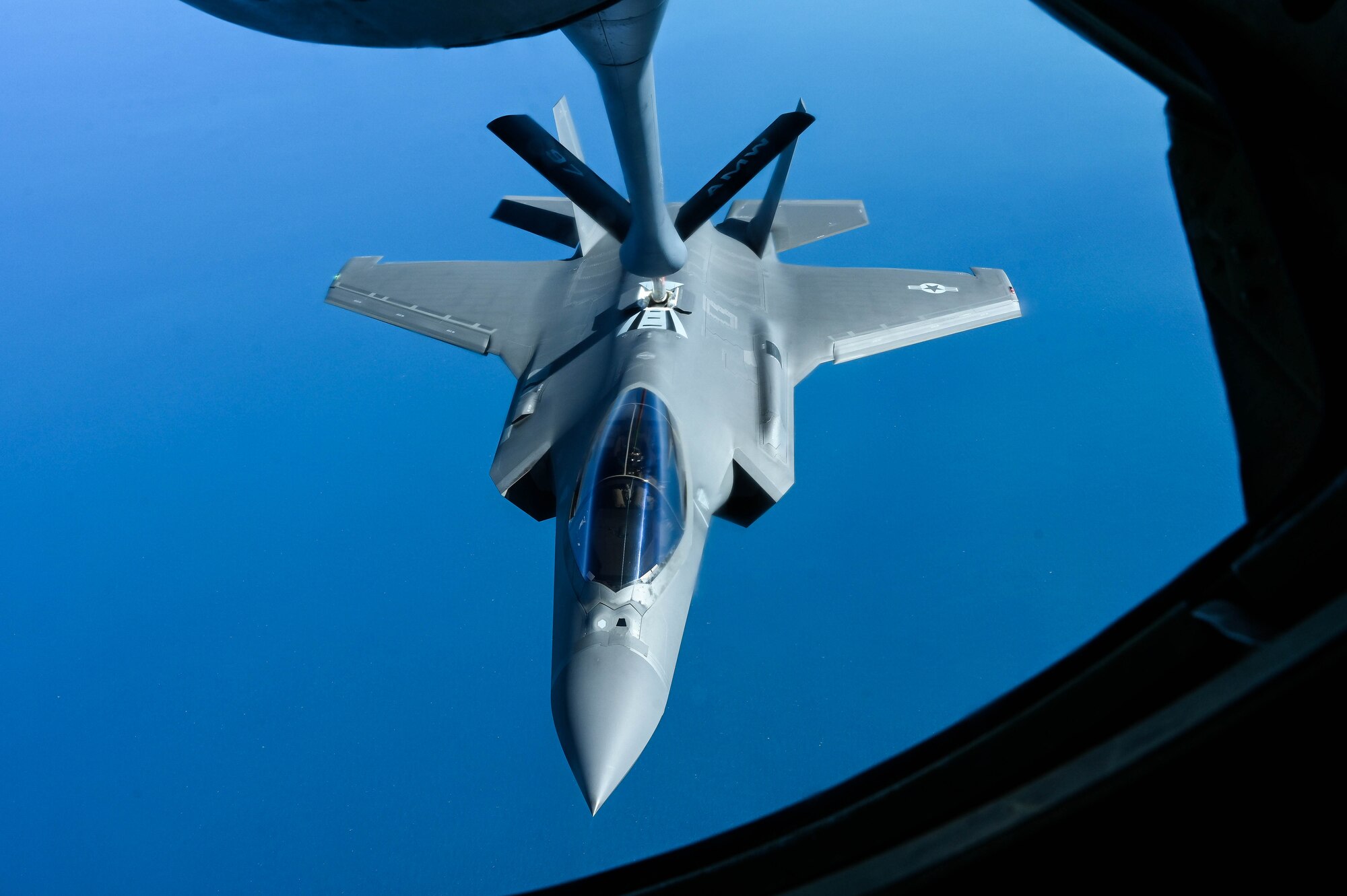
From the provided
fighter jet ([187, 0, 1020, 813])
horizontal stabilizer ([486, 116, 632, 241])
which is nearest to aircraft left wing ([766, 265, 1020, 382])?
fighter jet ([187, 0, 1020, 813])

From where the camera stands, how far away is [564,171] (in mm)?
6070

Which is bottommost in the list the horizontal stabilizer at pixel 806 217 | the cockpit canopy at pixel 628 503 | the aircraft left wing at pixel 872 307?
the cockpit canopy at pixel 628 503

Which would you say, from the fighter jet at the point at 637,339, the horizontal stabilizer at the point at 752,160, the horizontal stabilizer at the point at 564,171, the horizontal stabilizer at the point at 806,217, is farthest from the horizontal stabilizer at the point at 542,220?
the horizontal stabilizer at the point at 752,160

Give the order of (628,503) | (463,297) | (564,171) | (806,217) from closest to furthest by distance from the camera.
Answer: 1. (628,503)
2. (564,171)
3. (463,297)
4. (806,217)

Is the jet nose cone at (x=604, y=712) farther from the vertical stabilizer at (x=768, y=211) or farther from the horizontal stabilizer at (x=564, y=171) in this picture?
the vertical stabilizer at (x=768, y=211)

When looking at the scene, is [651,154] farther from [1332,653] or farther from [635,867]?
[1332,653]

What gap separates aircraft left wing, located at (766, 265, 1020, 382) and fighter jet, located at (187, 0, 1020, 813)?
3 centimetres

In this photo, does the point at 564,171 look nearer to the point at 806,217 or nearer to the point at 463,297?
the point at 463,297

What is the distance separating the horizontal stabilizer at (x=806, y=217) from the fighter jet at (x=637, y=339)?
0.03 metres

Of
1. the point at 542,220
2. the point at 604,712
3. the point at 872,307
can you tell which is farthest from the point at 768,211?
the point at 604,712

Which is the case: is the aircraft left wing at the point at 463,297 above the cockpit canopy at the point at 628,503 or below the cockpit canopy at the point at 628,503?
above

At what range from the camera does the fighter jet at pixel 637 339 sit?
14.7 ft

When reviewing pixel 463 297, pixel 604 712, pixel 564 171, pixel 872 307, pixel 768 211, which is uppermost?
pixel 768 211

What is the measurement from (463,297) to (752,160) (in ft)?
14.2
